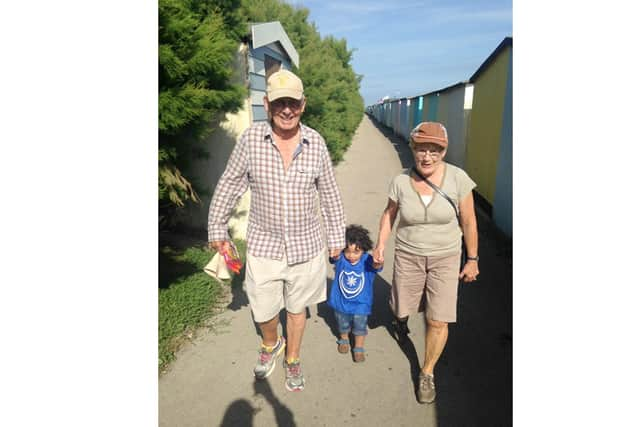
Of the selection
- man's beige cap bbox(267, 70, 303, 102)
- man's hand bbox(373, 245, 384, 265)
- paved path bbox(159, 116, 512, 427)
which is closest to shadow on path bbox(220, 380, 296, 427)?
paved path bbox(159, 116, 512, 427)

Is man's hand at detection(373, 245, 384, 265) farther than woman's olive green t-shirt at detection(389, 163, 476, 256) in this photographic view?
Yes

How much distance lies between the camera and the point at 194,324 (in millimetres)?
3627

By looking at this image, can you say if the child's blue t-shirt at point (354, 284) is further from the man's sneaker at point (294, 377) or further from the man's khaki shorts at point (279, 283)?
the man's sneaker at point (294, 377)

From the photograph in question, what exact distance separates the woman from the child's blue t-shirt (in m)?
0.20

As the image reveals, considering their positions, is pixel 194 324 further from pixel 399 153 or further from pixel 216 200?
pixel 399 153

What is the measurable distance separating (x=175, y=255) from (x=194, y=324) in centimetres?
167

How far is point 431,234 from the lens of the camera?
247cm

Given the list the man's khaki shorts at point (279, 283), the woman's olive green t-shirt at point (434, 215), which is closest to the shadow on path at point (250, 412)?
the man's khaki shorts at point (279, 283)

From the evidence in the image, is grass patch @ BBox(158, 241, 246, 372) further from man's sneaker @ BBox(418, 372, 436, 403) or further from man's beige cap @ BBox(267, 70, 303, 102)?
man's beige cap @ BBox(267, 70, 303, 102)

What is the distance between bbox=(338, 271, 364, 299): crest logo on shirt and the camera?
9.22ft

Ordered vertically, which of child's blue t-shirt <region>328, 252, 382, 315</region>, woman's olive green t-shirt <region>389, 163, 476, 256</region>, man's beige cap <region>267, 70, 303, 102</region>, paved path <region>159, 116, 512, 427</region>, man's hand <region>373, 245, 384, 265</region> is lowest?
paved path <region>159, 116, 512, 427</region>

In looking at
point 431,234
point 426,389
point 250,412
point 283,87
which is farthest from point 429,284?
point 283,87

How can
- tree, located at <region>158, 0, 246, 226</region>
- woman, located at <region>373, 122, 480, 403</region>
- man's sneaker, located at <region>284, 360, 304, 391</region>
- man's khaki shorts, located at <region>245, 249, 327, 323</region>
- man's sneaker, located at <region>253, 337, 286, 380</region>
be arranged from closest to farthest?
woman, located at <region>373, 122, 480, 403</region> < man's khaki shorts, located at <region>245, 249, 327, 323</region> < man's sneaker, located at <region>284, 360, 304, 391</region> < man's sneaker, located at <region>253, 337, 286, 380</region> < tree, located at <region>158, 0, 246, 226</region>

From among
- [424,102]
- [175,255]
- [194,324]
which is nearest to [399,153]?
[424,102]
